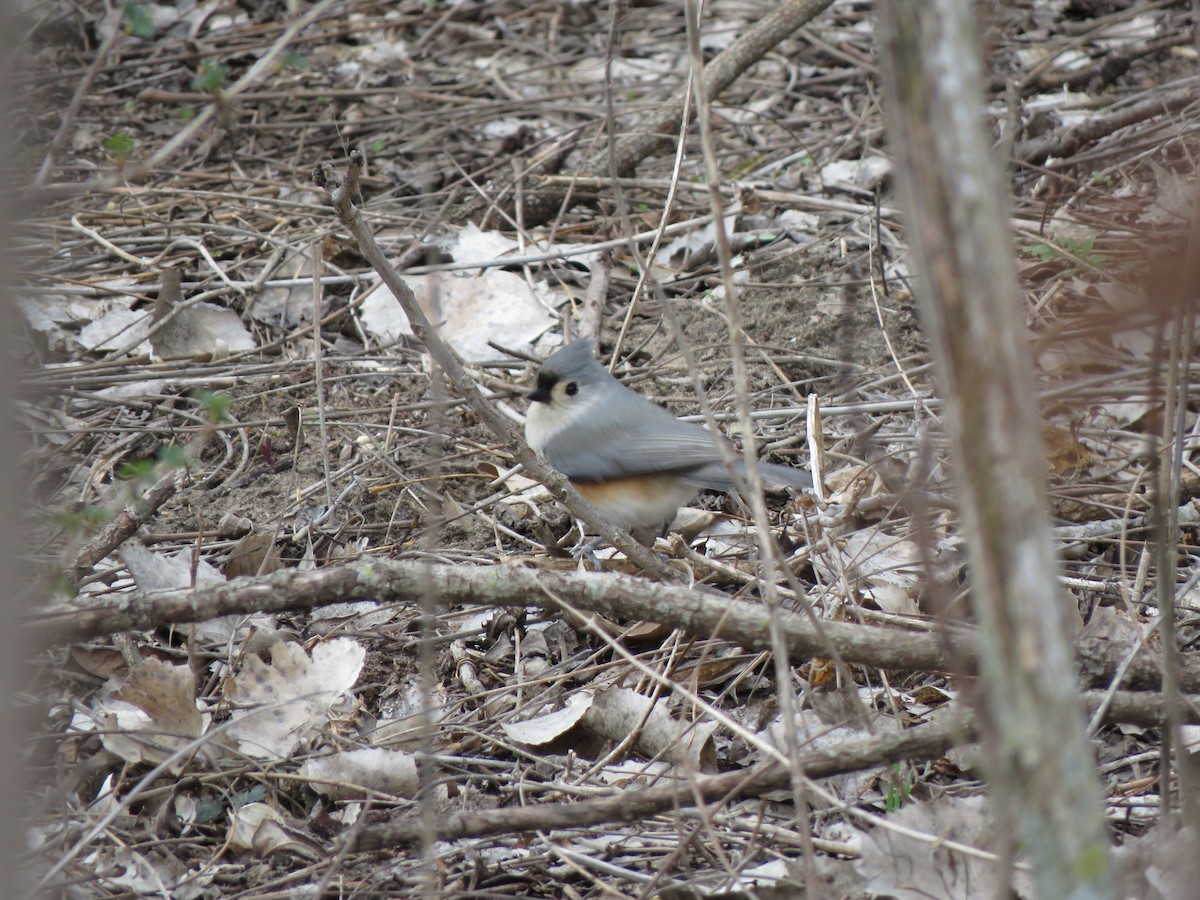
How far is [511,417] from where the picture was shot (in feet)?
14.4

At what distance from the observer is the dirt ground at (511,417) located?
7.82 feet

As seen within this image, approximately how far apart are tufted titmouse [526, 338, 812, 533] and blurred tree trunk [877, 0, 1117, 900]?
2.47m

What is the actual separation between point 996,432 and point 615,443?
9.11 ft

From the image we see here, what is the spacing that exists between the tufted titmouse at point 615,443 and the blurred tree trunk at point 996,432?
247 centimetres

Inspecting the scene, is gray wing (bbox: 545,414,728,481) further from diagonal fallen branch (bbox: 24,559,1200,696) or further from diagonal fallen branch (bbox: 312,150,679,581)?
diagonal fallen branch (bbox: 24,559,1200,696)

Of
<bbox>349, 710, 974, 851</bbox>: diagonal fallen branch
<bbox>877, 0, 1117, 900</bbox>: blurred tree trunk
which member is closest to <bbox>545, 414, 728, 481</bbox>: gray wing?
<bbox>349, 710, 974, 851</bbox>: diagonal fallen branch

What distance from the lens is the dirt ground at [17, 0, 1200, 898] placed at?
2.38 m

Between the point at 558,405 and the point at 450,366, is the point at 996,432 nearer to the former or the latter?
the point at 450,366

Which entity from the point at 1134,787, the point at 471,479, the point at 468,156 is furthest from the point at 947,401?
the point at 468,156

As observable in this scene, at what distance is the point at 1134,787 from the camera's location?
7.95 feet

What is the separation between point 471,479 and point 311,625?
0.92m

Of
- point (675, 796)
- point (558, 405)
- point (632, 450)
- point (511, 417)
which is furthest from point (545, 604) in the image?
point (511, 417)

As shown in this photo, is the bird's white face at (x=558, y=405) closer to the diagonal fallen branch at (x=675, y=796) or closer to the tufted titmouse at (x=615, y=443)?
the tufted titmouse at (x=615, y=443)

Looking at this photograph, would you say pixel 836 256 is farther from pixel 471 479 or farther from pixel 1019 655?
pixel 1019 655
